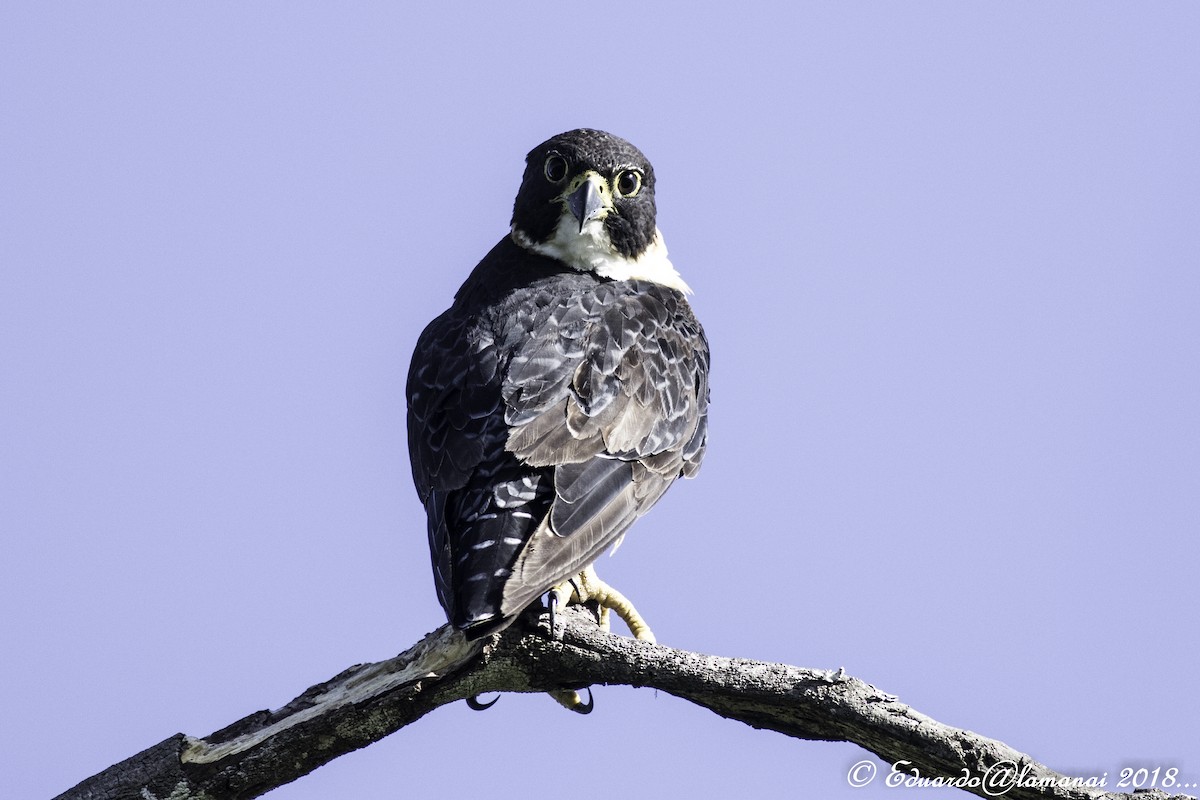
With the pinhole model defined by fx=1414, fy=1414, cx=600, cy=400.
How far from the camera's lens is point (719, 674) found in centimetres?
643

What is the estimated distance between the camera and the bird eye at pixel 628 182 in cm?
941

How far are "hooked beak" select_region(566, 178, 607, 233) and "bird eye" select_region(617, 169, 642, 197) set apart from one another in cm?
20

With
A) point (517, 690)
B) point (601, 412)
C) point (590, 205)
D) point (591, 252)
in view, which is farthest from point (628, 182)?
point (517, 690)

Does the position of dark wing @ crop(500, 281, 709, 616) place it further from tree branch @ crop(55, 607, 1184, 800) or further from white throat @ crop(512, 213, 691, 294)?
tree branch @ crop(55, 607, 1184, 800)

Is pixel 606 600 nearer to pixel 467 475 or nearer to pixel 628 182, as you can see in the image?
pixel 467 475

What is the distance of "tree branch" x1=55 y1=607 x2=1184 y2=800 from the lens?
6219mm

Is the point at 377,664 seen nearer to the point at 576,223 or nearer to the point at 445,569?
the point at 445,569

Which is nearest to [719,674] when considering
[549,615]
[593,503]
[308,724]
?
[549,615]

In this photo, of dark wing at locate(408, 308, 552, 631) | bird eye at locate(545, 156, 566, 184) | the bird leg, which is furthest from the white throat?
the bird leg

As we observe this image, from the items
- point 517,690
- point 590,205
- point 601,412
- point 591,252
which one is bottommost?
point 517,690

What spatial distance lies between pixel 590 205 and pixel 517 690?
3.50 meters

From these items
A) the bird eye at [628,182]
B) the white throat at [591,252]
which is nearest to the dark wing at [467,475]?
the white throat at [591,252]

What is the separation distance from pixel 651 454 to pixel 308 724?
2647 mm

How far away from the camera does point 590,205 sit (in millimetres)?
9188
